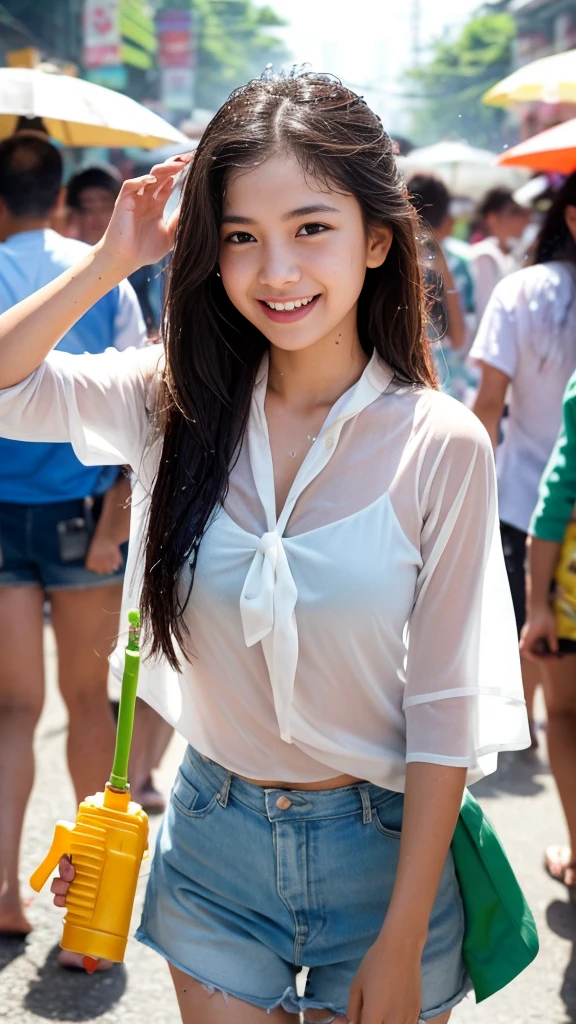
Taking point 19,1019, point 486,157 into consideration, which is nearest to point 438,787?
point 19,1019

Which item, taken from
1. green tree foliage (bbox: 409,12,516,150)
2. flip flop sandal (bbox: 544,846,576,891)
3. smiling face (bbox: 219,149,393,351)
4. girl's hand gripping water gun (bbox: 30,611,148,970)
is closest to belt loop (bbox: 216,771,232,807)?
girl's hand gripping water gun (bbox: 30,611,148,970)

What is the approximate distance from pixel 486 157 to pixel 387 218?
831 centimetres

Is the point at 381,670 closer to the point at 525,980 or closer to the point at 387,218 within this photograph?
the point at 387,218

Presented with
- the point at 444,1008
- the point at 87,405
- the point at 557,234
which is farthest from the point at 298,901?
the point at 557,234

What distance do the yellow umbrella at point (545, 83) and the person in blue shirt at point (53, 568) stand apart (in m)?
2.12

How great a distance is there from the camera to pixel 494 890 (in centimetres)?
195

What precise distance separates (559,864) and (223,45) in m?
23.1

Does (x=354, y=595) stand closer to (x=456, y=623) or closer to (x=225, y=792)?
(x=456, y=623)

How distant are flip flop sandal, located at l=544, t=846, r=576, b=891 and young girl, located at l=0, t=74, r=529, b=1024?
2.12 metres

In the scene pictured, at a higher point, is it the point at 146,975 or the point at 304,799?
the point at 304,799

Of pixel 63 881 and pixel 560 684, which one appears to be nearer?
pixel 63 881

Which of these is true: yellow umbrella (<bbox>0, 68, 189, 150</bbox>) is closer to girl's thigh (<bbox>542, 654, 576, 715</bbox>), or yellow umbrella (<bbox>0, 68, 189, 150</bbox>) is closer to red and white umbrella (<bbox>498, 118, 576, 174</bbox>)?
red and white umbrella (<bbox>498, 118, 576, 174</bbox>)

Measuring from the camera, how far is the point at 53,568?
362 centimetres

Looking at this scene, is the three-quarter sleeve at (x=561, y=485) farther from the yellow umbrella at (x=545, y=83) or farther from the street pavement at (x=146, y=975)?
the yellow umbrella at (x=545, y=83)
